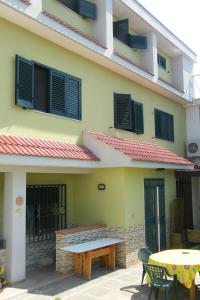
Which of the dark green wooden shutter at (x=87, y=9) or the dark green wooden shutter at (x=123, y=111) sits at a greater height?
the dark green wooden shutter at (x=87, y=9)

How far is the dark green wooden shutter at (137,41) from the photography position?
54.2ft

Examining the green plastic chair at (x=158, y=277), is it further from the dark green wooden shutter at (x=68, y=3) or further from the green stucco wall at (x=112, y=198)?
the dark green wooden shutter at (x=68, y=3)

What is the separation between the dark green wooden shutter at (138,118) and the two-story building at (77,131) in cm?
9

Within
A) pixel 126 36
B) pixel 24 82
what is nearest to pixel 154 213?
pixel 24 82

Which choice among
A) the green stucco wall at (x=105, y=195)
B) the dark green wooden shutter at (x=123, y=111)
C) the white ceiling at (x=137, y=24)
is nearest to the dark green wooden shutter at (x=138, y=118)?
the dark green wooden shutter at (x=123, y=111)

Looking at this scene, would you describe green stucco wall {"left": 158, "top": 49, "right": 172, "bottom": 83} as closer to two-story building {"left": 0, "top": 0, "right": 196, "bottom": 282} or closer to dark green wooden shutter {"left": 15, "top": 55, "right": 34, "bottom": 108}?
two-story building {"left": 0, "top": 0, "right": 196, "bottom": 282}

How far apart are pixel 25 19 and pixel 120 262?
28.0 ft

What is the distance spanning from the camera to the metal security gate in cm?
1188

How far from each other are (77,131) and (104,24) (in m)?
4.67

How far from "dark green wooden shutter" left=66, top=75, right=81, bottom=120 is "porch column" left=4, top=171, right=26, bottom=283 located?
3.15 m

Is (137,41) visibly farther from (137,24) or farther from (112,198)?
(112,198)

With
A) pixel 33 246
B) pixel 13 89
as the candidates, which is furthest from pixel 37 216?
pixel 13 89

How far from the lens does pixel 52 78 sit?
1130 centimetres

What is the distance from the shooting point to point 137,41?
16.6 meters
